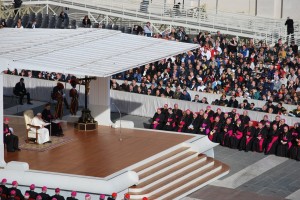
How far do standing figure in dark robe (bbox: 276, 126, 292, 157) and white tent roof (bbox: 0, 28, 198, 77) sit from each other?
14.0 feet

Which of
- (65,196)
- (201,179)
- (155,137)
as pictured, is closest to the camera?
(65,196)

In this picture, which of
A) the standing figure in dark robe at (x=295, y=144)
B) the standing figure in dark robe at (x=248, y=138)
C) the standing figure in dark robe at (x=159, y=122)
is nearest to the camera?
the standing figure in dark robe at (x=295, y=144)

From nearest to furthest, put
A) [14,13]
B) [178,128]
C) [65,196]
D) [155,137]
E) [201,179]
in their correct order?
[65,196], [201,179], [155,137], [178,128], [14,13]

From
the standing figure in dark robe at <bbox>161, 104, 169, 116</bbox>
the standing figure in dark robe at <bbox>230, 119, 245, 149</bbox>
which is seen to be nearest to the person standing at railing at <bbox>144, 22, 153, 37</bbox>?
the standing figure in dark robe at <bbox>161, 104, 169, 116</bbox>

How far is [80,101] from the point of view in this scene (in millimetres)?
46125

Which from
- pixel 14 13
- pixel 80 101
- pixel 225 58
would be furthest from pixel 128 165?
pixel 14 13

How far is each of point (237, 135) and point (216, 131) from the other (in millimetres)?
850

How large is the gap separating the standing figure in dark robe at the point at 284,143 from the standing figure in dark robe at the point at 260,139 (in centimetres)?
65

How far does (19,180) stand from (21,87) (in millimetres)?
12918

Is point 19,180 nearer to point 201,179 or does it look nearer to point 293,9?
point 201,179

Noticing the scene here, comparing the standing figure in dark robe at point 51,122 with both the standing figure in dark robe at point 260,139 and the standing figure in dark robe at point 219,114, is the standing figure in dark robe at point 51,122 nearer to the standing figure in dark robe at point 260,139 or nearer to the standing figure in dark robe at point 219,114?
the standing figure in dark robe at point 219,114

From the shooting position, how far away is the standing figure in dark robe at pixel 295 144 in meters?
38.8

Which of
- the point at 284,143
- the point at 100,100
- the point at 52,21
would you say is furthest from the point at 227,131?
the point at 52,21

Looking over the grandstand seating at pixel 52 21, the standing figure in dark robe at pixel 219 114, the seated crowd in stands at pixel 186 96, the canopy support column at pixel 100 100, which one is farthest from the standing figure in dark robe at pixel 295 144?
the grandstand seating at pixel 52 21
